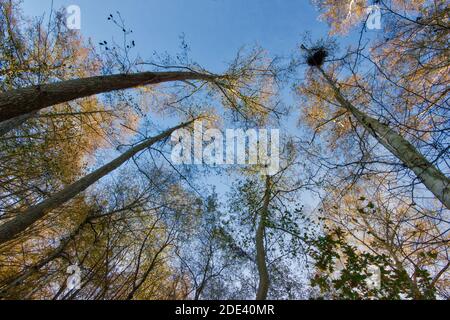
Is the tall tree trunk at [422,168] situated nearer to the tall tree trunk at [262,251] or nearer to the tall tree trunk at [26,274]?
the tall tree trunk at [262,251]

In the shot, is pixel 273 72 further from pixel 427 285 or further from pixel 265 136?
pixel 427 285

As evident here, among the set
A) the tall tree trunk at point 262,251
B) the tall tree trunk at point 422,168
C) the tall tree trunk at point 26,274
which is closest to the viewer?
the tall tree trunk at point 422,168

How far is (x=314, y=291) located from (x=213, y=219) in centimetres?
294

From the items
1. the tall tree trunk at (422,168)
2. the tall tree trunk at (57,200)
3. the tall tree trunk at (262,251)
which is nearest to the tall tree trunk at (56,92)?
the tall tree trunk at (57,200)

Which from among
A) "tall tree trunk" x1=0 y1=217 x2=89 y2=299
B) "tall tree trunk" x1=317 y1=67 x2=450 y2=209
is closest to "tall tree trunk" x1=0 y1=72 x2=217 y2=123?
"tall tree trunk" x1=0 y1=217 x2=89 y2=299

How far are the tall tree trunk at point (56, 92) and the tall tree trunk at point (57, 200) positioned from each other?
7.45 ft

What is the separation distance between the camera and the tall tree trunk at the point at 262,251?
4.24 meters

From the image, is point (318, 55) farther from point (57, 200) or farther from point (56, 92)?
point (57, 200)

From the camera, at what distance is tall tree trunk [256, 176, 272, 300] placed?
4.24 metres

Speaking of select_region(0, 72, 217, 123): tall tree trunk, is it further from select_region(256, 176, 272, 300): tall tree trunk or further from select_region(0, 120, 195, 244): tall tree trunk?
select_region(256, 176, 272, 300): tall tree trunk

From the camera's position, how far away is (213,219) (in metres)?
6.38

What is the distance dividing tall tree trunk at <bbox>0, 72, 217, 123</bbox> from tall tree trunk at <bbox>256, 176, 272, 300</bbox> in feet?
13.4
